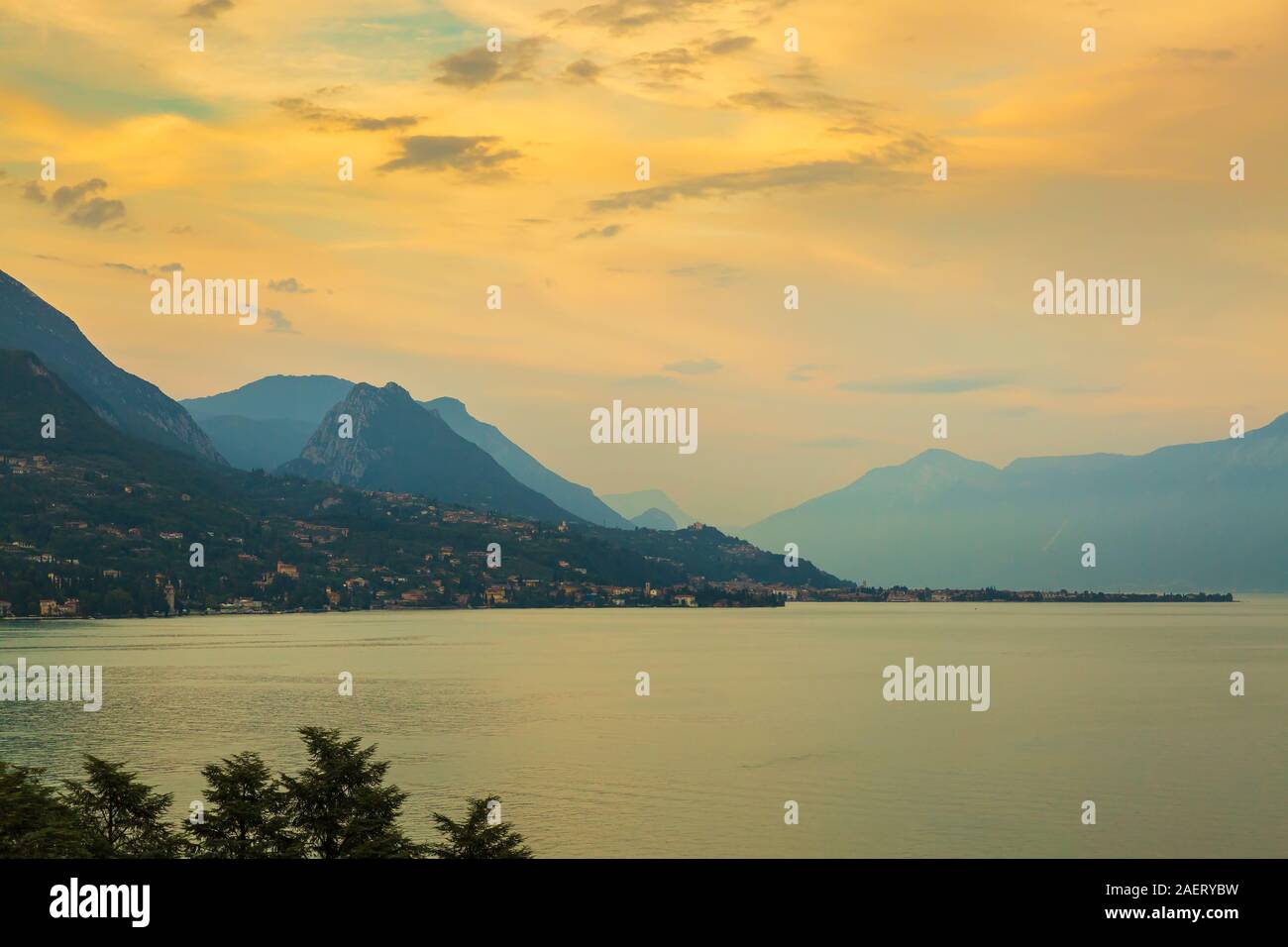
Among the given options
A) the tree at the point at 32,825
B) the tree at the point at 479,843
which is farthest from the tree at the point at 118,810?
the tree at the point at 479,843

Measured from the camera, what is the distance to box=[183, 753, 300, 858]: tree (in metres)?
40.9

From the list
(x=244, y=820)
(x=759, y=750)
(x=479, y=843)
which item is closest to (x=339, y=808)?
(x=244, y=820)

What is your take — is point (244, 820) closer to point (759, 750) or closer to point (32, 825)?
point (32, 825)

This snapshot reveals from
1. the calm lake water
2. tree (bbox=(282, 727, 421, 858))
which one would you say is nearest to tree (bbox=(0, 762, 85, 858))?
tree (bbox=(282, 727, 421, 858))

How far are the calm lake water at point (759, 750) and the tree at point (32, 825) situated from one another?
22.5m

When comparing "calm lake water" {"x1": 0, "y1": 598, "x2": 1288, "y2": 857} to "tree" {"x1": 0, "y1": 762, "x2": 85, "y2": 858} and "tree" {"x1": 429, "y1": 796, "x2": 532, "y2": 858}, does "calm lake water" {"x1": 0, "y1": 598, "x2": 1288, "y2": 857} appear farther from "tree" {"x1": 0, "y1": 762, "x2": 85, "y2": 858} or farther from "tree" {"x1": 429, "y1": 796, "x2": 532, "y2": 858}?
"tree" {"x1": 0, "y1": 762, "x2": 85, "y2": 858}

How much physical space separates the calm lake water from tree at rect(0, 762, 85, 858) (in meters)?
22.5

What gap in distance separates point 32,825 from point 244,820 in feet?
21.0

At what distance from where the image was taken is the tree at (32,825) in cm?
3684

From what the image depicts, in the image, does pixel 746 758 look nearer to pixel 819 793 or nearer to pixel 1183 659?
pixel 819 793
